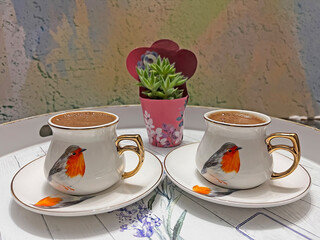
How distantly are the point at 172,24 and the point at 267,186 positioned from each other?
75cm

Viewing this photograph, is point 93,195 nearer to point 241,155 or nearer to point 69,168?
point 69,168

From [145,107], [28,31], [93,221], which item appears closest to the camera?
[93,221]

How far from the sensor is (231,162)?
1.53 feet

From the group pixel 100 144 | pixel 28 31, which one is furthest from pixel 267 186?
pixel 28 31

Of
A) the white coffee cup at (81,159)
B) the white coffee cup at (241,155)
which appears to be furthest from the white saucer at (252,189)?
the white coffee cup at (81,159)

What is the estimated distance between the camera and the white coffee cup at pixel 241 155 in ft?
1.52

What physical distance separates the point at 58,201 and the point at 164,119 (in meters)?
0.37

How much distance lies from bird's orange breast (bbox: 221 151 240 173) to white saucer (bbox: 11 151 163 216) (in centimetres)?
12

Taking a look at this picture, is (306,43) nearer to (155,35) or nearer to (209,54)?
(209,54)

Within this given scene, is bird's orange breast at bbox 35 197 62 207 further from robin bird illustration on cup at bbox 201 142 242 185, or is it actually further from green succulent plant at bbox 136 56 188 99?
green succulent plant at bbox 136 56 188 99

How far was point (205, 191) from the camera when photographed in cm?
47

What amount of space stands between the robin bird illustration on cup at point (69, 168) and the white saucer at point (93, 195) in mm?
32

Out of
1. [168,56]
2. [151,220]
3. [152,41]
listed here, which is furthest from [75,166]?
[152,41]

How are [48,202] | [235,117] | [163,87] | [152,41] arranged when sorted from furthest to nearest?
1. [152,41]
2. [163,87]
3. [235,117]
4. [48,202]
